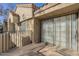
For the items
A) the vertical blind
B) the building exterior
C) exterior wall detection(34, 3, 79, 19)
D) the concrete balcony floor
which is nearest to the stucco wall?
the building exterior

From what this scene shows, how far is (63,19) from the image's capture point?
2531mm

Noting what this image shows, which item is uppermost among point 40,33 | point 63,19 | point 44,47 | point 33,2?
point 33,2

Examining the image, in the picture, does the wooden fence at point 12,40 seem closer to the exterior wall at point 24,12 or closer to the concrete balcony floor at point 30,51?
the concrete balcony floor at point 30,51

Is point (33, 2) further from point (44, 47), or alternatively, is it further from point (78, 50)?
point (78, 50)

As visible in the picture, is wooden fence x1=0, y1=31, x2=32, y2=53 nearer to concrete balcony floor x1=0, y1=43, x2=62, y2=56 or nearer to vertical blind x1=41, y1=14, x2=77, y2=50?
concrete balcony floor x1=0, y1=43, x2=62, y2=56

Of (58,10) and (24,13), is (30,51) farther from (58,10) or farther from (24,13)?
(58,10)

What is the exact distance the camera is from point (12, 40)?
89.3 inches

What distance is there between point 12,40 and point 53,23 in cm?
88

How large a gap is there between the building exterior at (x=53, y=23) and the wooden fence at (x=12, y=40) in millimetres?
106

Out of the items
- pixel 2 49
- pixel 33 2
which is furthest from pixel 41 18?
pixel 2 49

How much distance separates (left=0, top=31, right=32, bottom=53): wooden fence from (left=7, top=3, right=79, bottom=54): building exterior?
11cm

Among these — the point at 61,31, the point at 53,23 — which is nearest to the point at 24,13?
the point at 53,23

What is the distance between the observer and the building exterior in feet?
7.45

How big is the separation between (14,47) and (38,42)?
1.55ft
